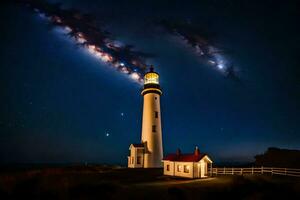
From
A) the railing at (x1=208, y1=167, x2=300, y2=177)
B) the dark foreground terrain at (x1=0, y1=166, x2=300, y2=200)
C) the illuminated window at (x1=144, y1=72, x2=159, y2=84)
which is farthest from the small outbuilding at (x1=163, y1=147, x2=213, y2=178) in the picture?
the illuminated window at (x1=144, y1=72, x2=159, y2=84)

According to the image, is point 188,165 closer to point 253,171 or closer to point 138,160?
point 253,171

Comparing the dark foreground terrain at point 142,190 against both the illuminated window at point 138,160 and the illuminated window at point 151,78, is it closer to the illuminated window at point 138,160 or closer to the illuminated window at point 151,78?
the illuminated window at point 138,160

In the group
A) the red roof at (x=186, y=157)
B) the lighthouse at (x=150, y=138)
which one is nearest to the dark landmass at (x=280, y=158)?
the red roof at (x=186, y=157)

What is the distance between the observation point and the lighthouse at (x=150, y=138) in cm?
3077

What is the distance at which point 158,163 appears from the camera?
102 ft

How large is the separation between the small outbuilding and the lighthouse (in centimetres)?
443

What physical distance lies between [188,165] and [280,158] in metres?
19.4

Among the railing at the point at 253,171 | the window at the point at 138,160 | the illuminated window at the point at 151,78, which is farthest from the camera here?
the illuminated window at the point at 151,78

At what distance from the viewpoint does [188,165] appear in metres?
23.7

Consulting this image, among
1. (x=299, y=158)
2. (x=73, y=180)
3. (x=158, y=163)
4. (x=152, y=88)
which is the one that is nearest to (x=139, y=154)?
(x=158, y=163)

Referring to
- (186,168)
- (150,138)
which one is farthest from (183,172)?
(150,138)

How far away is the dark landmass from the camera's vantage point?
102 ft

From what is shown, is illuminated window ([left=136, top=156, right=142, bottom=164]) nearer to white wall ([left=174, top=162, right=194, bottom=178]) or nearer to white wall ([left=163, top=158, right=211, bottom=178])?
white wall ([left=163, top=158, right=211, bottom=178])

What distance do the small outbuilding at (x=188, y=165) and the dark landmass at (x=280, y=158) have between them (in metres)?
14.0
